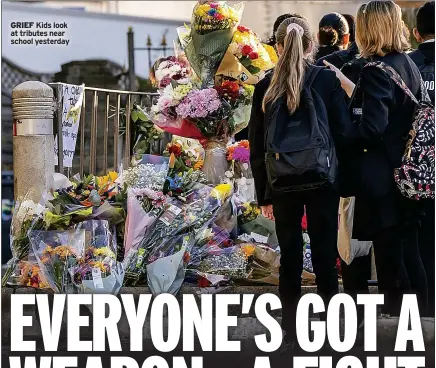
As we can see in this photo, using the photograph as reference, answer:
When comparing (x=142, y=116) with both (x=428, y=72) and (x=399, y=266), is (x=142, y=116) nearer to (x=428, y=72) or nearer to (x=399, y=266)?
(x=428, y=72)

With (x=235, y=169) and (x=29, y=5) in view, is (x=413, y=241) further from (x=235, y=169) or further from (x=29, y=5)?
(x=29, y=5)

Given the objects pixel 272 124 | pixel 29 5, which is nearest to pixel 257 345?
pixel 272 124

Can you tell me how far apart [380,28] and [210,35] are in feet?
6.61

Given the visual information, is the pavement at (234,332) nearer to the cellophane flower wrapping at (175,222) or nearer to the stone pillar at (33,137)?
the cellophane flower wrapping at (175,222)

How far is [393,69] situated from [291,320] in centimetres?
157

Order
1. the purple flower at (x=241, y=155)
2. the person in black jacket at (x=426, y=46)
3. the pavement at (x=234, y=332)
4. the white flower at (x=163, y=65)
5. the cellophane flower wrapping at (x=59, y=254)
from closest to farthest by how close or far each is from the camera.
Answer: the pavement at (x=234, y=332)
the person in black jacket at (x=426, y=46)
the cellophane flower wrapping at (x=59, y=254)
the purple flower at (x=241, y=155)
the white flower at (x=163, y=65)

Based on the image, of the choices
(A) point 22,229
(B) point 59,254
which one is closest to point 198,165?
(A) point 22,229

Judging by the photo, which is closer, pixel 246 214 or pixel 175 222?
pixel 175 222

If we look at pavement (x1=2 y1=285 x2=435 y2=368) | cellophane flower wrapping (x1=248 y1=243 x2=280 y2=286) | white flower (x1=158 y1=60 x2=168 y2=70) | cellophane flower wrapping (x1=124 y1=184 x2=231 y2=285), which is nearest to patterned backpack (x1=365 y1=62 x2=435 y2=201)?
pavement (x1=2 y1=285 x2=435 y2=368)

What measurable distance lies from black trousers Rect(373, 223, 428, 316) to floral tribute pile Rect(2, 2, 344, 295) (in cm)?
118

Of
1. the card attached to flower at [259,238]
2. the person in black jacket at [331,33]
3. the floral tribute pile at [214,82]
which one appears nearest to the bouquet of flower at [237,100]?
the floral tribute pile at [214,82]

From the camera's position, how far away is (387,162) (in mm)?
7340

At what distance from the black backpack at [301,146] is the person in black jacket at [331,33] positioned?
6.30ft

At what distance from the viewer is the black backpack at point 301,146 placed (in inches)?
278
